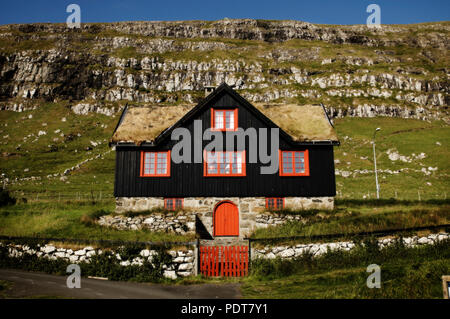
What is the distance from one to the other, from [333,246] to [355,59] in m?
152

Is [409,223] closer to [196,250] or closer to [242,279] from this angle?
[242,279]

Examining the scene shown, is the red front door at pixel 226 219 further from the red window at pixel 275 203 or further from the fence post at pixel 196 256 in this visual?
the fence post at pixel 196 256

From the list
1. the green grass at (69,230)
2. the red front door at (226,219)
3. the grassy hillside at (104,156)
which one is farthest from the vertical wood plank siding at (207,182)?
the grassy hillside at (104,156)

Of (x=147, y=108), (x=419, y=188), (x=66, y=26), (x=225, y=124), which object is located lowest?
(x=419, y=188)

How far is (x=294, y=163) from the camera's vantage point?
81.6 feet

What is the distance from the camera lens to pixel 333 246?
1588 cm

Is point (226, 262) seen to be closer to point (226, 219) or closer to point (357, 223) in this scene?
point (226, 219)

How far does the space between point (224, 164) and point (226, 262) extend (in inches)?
402

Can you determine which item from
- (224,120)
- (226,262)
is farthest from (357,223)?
(224,120)

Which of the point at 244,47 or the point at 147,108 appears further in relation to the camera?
the point at 244,47

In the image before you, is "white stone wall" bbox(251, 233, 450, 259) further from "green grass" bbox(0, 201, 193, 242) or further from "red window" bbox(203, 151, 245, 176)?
"red window" bbox(203, 151, 245, 176)

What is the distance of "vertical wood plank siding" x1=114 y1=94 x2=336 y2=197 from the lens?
2398 centimetres

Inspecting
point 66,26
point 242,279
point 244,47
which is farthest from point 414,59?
point 66,26

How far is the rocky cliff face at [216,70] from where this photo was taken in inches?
4584
